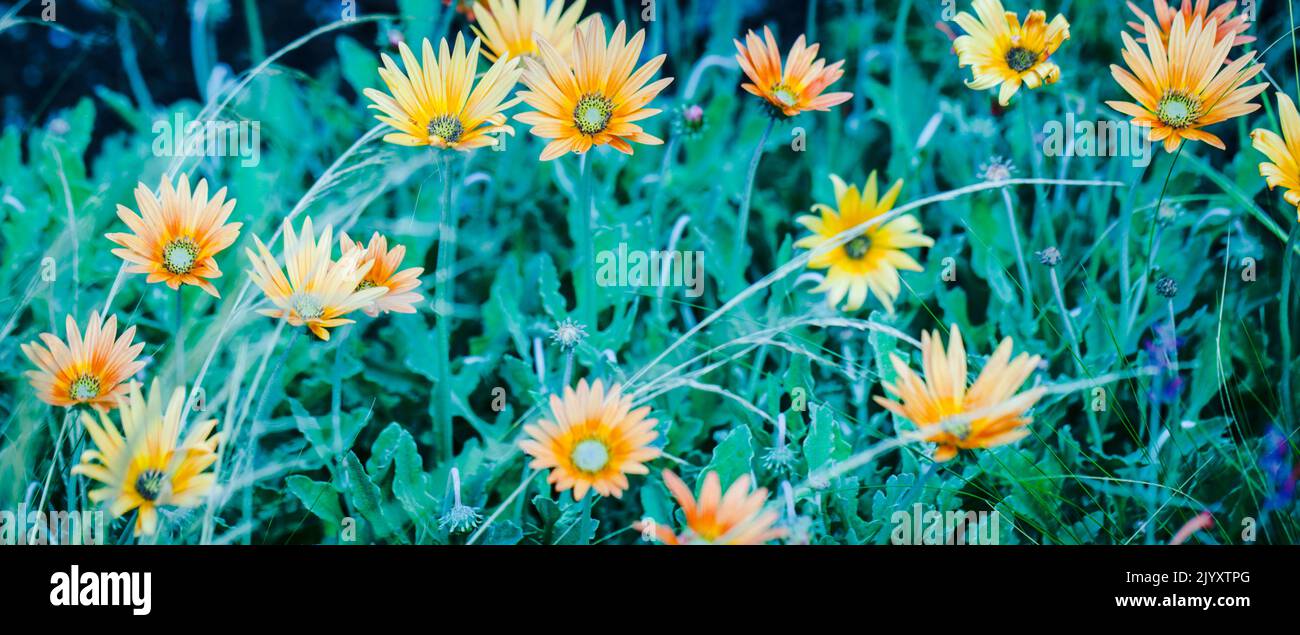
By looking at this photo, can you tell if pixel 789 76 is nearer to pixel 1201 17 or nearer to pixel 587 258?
pixel 587 258

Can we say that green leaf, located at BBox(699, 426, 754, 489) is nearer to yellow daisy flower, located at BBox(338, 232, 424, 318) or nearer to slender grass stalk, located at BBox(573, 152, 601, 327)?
slender grass stalk, located at BBox(573, 152, 601, 327)

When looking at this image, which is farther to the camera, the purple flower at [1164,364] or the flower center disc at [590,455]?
the purple flower at [1164,364]

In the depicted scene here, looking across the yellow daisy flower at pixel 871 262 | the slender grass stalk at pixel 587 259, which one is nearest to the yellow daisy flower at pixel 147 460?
the slender grass stalk at pixel 587 259

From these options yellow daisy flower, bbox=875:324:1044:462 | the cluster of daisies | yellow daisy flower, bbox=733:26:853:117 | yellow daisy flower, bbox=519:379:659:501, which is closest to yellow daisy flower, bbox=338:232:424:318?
the cluster of daisies

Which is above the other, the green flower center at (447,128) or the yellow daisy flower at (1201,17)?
the yellow daisy flower at (1201,17)

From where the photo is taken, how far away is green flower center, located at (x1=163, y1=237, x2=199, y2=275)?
5.59 ft

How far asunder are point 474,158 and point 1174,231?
1217mm

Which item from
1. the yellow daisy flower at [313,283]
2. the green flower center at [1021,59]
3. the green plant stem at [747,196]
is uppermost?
A: the green flower center at [1021,59]

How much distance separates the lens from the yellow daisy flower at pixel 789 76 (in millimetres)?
1724

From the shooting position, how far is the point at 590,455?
1.66 metres

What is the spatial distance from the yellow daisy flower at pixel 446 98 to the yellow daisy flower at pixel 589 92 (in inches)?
1.8

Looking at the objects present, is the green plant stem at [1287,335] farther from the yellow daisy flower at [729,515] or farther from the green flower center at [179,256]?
the green flower center at [179,256]

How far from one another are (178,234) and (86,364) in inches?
10.1
